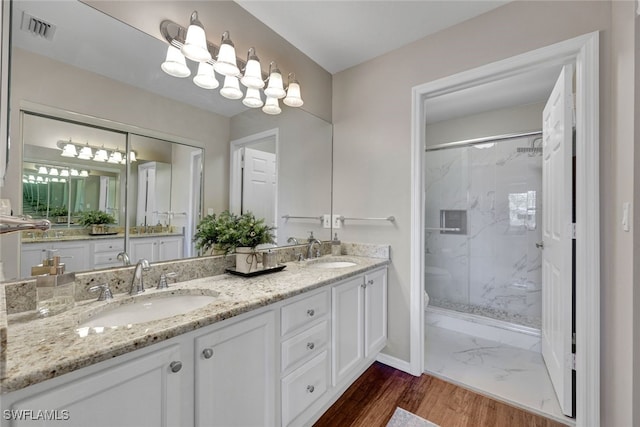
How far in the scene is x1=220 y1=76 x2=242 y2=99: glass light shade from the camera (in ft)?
5.32

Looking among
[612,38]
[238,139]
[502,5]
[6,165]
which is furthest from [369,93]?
[6,165]

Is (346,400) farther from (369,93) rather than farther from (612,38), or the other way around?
(612,38)

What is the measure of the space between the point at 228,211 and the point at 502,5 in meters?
2.11

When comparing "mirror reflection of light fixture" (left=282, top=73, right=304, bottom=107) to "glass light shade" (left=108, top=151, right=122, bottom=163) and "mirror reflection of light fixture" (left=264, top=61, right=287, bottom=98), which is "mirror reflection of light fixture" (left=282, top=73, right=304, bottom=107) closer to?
"mirror reflection of light fixture" (left=264, top=61, right=287, bottom=98)

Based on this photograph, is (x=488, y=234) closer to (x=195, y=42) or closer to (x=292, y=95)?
(x=292, y=95)

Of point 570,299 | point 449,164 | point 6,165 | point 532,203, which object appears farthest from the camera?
point 449,164

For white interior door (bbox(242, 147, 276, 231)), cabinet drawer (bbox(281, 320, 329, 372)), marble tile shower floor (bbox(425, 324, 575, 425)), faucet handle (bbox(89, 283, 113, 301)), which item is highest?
white interior door (bbox(242, 147, 276, 231))

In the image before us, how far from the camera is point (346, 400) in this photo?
1719 millimetres

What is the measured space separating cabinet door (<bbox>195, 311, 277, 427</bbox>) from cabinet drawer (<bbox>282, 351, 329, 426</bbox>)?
90mm

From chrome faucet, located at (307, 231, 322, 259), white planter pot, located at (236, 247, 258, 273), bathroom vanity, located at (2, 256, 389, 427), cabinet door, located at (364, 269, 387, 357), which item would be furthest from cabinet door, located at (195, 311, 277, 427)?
chrome faucet, located at (307, 231, 322, 259)

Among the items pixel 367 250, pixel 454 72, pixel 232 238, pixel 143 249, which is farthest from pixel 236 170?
pixel 454 72

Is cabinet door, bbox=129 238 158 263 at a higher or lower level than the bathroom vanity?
higher

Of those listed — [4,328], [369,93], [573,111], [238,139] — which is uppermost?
[369,93]

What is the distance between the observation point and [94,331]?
31.3 inches
